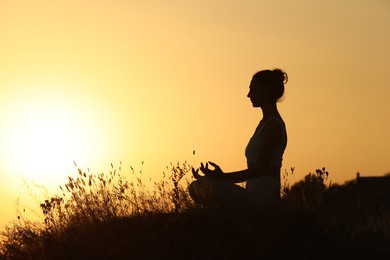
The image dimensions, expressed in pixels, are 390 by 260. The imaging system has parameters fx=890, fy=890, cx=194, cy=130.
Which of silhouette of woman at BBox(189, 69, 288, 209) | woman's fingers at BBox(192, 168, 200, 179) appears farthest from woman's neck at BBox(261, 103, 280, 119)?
woman's fingers at BBox(192, 168, 200, 179)

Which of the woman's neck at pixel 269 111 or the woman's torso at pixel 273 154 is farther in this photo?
the woman's neck at pixel 269 111

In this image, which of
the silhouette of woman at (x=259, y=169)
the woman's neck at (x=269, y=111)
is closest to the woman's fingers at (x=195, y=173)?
the silhouette of woman at (x=259, y=169)

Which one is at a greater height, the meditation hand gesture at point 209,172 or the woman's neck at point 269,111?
the woman's neck at point 269,111

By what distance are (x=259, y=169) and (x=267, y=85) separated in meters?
1.16

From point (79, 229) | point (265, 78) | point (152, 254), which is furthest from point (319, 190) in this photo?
point (79, 229)

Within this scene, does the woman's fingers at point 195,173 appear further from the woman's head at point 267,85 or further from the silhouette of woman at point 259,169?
the woman's head at point 267,85

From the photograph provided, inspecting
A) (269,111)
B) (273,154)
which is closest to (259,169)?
(273,154)

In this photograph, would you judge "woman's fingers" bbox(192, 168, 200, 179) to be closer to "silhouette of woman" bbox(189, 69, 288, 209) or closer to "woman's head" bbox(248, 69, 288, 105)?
"silhouette of woman" bbox(189, 69, 288, 209)

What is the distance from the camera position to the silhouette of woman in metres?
11.5

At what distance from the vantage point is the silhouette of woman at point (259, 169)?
11.5 metres

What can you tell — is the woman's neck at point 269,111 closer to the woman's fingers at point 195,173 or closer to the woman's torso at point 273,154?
the woman's torso at point 273,154

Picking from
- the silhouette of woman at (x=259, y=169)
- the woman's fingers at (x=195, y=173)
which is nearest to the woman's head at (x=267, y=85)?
the silhouette of woman at (x=259, y=169)

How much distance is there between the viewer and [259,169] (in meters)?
11.5

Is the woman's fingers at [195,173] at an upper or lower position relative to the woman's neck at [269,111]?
lower
